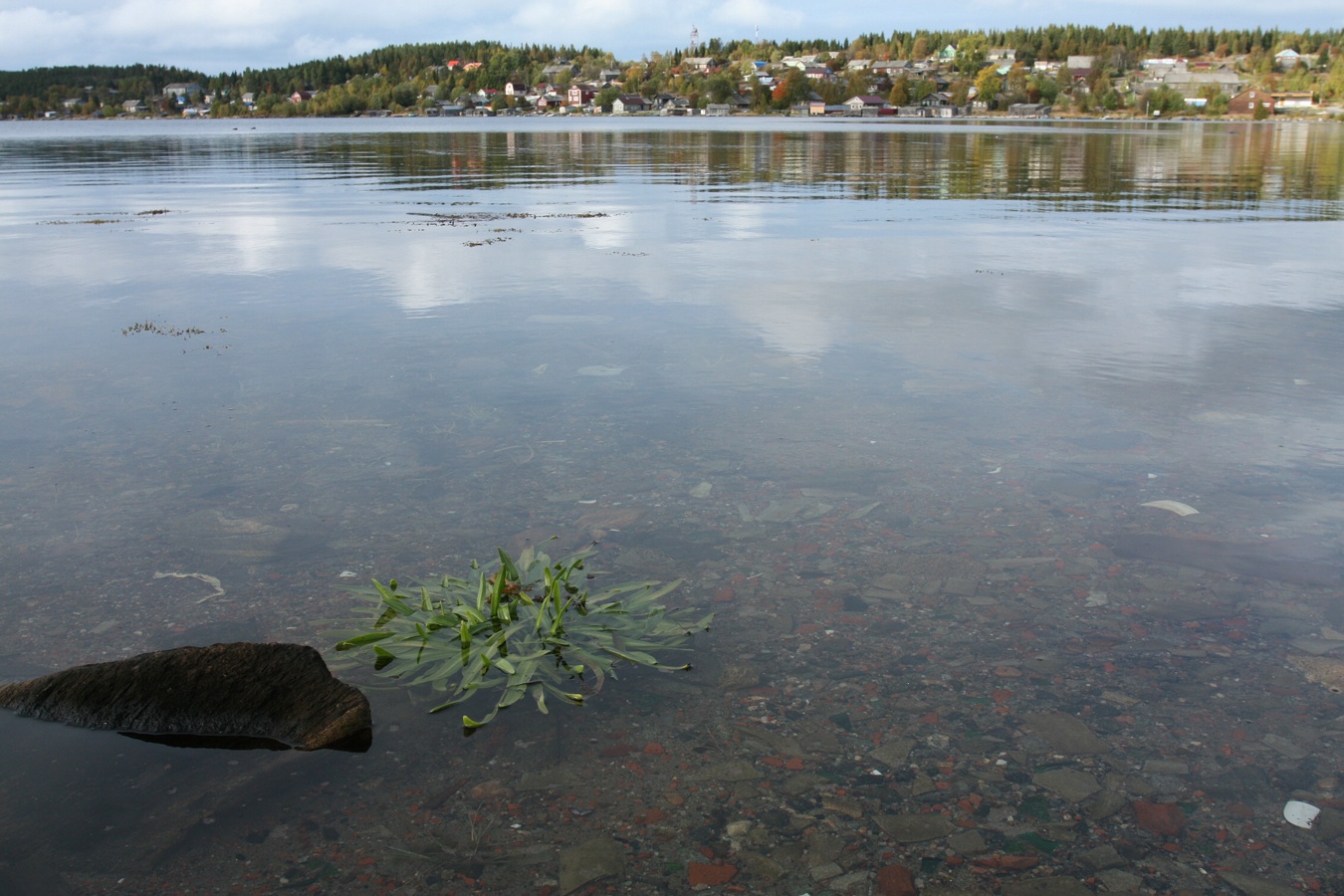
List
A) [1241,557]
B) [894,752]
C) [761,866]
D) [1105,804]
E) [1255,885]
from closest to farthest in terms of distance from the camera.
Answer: [1255,885], [761,866], [1105,804], [894,752], [1241,557]

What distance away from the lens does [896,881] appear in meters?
3.17

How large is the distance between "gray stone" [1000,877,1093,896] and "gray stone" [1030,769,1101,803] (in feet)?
1.42

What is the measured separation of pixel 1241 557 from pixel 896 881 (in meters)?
3.27

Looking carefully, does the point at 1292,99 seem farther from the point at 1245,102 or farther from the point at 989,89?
the point at 989,89

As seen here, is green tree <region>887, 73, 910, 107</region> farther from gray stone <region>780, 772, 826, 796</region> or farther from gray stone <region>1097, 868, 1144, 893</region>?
gray stone <region>1097, 868, 1144, 893</region>

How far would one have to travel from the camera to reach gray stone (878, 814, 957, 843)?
336 cm

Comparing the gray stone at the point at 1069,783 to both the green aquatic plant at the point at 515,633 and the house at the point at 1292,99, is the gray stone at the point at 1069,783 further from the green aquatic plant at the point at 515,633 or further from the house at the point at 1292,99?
the house at the point at 1292,99

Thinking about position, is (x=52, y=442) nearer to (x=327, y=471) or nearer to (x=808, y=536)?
(x=327, y=471)

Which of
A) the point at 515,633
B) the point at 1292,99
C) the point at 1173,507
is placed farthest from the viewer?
the point at 1292,99

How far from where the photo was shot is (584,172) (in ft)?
127

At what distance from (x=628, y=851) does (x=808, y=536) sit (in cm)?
261

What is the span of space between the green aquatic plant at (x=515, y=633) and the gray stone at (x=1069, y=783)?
5.00ft

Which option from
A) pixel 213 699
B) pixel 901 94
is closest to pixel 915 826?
pixel 213 699

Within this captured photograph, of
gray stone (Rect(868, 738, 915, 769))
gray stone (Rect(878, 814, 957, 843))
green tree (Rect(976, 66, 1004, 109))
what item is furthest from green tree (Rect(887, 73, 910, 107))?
gray stone (Rect(878, 814, 957, 843))
